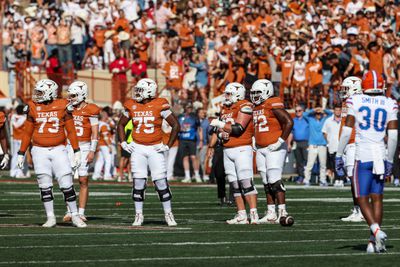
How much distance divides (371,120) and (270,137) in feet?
13.4

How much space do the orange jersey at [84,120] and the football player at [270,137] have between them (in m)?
2.54

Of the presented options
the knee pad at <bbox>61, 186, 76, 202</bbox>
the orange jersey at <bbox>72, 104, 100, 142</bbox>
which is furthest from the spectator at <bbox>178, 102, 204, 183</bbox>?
the knee pad at <bbox>61, 186, 76, 202</bbox>

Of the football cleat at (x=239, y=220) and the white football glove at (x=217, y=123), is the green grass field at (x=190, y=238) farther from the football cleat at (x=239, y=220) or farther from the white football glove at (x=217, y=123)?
the white football glove at (x=217, y=123)

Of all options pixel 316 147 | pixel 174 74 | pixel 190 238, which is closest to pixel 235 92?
pixel 190 238

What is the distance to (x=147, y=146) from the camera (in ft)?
56.7

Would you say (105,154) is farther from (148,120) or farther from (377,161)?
(377,161)

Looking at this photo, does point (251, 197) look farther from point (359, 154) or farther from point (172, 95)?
point (172, 95)

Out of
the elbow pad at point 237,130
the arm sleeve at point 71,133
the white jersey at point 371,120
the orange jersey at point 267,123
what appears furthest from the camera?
the orange jersey at point 267,123

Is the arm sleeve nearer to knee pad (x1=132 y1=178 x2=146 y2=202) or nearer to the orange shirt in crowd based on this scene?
knee pad (x1=132 y1=178 x2=146 y2=202)

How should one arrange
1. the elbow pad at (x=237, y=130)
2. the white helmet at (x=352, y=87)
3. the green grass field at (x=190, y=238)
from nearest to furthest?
the green grass field at (x=190, y=238)
the elbow pad at (x=237, y=130)
the white helmet at (x=352, y=87)

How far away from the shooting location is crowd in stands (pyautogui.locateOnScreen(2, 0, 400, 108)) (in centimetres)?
3244

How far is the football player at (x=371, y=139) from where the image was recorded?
44.4 feet

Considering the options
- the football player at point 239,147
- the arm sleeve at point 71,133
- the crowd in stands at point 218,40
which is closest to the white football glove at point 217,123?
the football player at point 239,147

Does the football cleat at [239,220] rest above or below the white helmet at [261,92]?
below
